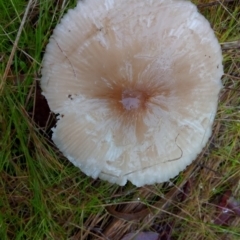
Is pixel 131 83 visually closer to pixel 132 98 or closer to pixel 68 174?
pixel 132 98

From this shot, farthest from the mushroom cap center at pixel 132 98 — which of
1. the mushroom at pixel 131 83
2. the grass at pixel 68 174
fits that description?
the grass at pixel 68 174

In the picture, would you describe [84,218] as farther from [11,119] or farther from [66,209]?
[11,119]

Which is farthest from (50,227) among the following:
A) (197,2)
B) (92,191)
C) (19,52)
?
(197,2)

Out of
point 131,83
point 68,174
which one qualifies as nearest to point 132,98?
point 131,83

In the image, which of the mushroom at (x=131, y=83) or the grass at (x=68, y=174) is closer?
the mushroom at (x=131, y=83)

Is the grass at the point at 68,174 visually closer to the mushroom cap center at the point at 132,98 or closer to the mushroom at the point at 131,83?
the mushroom at the point at 131,83

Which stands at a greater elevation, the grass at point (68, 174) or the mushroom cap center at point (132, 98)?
the mushroom cap center at point (132, 98)
